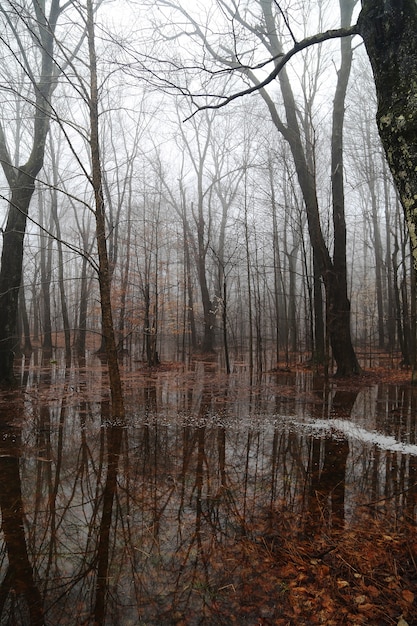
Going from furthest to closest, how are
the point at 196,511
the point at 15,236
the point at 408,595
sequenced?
1. the point at 15,236
2. the point at 196,511
3. the point at 408,595

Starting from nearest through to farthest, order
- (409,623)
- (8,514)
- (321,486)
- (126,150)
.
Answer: (409,623) → (8,514) → (321,486) → (126,150)

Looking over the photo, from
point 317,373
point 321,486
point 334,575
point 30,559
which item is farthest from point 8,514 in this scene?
point 317,373

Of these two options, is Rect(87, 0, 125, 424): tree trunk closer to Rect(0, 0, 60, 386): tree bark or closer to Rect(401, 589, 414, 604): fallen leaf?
Rect(0, 0, 60, 386): tree bark

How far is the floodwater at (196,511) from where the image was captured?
7.60 feet

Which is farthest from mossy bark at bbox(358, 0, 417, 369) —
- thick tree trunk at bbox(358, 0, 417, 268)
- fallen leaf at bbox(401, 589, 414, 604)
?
fallen leaf at bbox(401, 589, 414, 604)

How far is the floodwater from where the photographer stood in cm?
232

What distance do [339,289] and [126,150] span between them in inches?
671

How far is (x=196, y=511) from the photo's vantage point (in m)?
3.53

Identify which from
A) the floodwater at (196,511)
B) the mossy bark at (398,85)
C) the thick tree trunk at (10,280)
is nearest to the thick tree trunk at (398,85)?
the mossy bark at (398,85)

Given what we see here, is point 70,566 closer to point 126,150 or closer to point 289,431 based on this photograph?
point 289,431

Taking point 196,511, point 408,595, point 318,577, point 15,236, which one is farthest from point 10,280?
point 408,595

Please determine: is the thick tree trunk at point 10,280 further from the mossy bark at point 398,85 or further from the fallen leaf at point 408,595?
the fallen leaf at point 408,595

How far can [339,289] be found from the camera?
12195 millimetres

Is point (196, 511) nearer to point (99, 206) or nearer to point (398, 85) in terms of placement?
point (398, 85)
